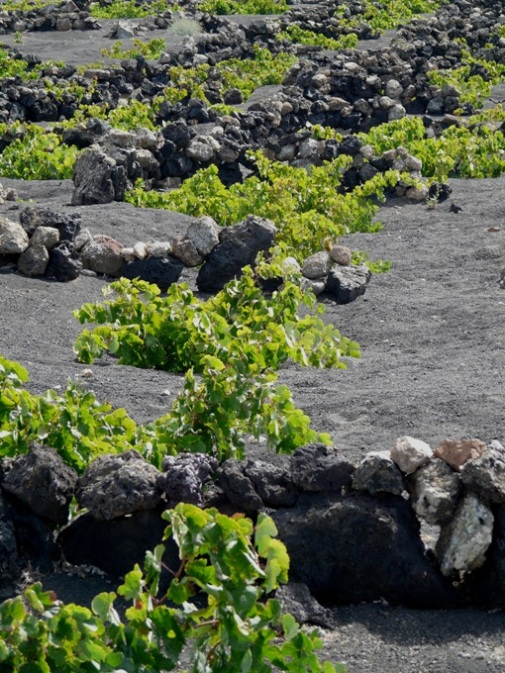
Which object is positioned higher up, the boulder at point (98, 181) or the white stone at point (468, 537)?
the white stone at point (468, 537)

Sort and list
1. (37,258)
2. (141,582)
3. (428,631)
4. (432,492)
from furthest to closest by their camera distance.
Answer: (37,258) → (432,492) → (428,631) → (141,582)

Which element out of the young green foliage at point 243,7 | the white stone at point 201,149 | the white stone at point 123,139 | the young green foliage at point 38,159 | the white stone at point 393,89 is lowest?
the young green foliage at point 243,7

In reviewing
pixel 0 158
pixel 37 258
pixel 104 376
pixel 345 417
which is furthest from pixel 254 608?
pixel 0 158

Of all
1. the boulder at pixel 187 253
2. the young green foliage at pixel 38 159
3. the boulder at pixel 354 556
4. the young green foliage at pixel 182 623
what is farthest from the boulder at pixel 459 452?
the young green foliage at pixel 38 159

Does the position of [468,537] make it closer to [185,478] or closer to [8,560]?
[185,478]

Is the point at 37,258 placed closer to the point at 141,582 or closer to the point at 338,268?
the point at 338,268

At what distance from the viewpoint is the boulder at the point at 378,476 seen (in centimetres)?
442

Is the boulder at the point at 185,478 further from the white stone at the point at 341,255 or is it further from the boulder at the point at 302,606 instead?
the white stone at the point at 341,255

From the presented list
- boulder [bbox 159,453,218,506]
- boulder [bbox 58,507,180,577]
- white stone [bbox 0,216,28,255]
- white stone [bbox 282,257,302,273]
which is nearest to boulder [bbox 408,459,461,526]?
boulder [bbox 159,453,218,506]

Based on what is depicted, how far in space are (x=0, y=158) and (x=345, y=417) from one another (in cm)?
774

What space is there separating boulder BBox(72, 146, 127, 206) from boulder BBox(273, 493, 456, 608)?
7.09 m

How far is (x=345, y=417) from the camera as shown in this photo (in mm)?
6023

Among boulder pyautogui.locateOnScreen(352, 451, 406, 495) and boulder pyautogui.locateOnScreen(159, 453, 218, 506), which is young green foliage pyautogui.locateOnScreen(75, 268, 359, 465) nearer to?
boulder pyautogui.locateOnScreen(159, 453, 218, 506)

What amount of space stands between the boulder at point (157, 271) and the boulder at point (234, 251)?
216mm
